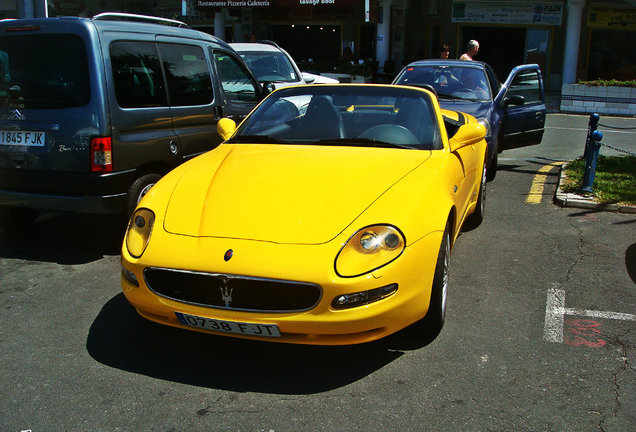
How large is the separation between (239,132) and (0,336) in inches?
86.9

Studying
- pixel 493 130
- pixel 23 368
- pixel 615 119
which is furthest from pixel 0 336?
pixel 615 119

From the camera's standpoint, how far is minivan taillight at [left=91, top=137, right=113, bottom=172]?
5047 millimetres

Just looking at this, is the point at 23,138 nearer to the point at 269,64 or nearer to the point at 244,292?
the point at 244,292

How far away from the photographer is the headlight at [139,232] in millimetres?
3468

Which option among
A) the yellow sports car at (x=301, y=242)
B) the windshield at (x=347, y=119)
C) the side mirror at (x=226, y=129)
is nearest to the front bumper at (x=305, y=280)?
the yellow sports car at (x=301, y=242)

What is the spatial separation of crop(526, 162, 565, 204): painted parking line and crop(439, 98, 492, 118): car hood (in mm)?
1195

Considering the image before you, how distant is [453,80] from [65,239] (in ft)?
18.6

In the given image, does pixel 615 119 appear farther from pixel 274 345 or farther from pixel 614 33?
pixel 274 345

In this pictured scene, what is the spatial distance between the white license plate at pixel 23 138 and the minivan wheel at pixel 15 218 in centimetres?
99

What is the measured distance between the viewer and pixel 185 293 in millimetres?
3299

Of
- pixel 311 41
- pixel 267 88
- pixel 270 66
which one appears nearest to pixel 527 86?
pixel 267 88

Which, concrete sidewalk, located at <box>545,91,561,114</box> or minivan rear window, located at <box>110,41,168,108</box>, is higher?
minivan rear window, located at <box>110,41,168,108</box>

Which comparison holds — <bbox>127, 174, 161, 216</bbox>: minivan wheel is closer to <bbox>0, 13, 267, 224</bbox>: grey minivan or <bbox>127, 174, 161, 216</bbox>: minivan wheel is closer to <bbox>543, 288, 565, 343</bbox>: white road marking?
<bbox>0, 13, 267, 224</bbox>: grey minivan

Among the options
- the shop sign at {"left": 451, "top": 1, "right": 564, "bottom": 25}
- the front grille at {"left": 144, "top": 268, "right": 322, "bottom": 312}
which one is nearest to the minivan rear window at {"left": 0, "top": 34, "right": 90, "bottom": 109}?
the front grille at {"left": 144, "top": 268, "right": 322, "bottom": 312}
